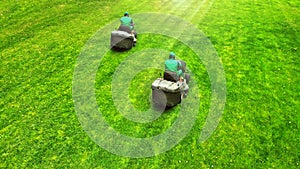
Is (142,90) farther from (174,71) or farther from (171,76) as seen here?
(174,71)

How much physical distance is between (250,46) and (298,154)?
807 centimetres

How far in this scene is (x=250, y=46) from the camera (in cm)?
1639

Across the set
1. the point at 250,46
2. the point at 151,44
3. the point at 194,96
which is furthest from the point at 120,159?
the point at 250,46

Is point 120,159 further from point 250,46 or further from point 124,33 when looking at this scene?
point 250,46

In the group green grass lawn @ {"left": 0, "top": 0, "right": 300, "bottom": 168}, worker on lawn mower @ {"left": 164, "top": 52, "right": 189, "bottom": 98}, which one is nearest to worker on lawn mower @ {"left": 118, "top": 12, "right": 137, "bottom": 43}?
green grass lawn @ {"left": 0, "top": 0, "right": 300, "bottom": 168}

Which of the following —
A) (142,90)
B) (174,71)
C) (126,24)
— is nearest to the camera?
(174,71)

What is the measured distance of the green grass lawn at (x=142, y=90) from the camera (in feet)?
31.6

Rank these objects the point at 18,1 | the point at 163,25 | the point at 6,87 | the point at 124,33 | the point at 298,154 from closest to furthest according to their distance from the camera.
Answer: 1. the point at 298,154
2. the point at 6,87
3. the point at 124,33
4. the point at 163,25
5. the point at 18,1

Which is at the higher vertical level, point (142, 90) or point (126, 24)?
point (126, 24)

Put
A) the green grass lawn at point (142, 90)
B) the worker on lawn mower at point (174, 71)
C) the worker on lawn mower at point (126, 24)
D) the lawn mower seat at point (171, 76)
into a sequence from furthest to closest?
the worker on lawn mower at point (126, 24)
the lawn mower seat at point (171, 76)
the worker on lawn mower at point (174, 71)
the green grass lawn at point (142, 90)

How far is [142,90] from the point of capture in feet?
41.3

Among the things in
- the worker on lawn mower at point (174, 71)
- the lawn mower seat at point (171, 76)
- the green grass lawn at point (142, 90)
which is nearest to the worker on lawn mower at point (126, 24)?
the green grass lawn at point (142, 90)

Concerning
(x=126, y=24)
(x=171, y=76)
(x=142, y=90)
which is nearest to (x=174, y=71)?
(x=171, y=76)

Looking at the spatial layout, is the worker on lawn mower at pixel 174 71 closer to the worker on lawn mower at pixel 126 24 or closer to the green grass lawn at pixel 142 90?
the green grass lawn at pixel 142 90
